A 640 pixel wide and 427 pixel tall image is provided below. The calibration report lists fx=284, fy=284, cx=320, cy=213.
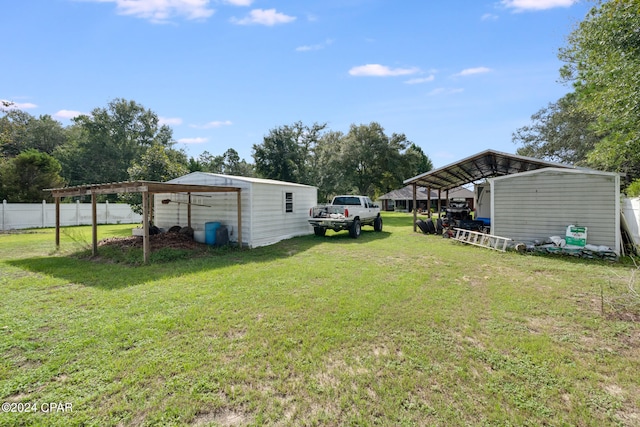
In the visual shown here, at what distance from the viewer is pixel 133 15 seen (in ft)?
27.0

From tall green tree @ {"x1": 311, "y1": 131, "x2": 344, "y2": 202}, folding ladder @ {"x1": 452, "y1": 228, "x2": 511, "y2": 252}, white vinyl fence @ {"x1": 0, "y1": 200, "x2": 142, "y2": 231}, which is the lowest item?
folding ladder @ {"x1": 452, "y1": 228, "x2": 511, "y2": 252}

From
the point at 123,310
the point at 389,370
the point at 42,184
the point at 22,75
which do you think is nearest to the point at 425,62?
the point at 389,370

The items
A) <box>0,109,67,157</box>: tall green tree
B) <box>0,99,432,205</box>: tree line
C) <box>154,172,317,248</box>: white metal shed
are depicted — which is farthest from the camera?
<box>0,109,67,157</box>: tall green tree

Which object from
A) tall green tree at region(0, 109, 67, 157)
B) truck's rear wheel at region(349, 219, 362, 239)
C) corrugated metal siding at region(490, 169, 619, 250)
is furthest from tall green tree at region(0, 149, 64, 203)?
corrugated metal siding at region(490, 169, 619, 250)

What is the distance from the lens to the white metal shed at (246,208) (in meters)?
10.1

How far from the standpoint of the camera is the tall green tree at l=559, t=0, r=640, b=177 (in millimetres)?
8641

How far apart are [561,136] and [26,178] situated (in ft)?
128

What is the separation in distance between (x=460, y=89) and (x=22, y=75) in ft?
74.7

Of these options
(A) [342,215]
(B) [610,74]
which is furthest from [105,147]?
(B) [610,74]

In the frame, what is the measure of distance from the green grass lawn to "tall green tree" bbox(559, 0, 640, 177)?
6.37m

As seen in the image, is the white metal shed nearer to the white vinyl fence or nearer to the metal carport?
the metal carport

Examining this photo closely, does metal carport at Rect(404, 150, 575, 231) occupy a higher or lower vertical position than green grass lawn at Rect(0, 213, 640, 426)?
higher

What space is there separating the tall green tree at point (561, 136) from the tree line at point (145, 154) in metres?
9.18

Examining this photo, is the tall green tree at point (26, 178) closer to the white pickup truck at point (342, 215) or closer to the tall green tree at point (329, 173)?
the tall green tree at point (329, 173)
